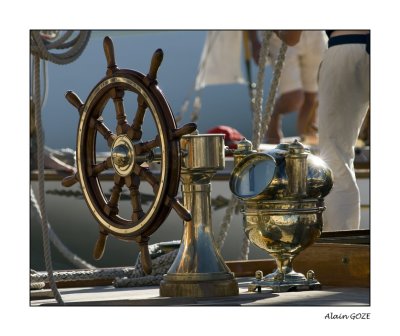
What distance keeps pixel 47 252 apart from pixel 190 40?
9.29 metres

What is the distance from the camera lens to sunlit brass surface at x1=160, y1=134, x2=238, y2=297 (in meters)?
2.73

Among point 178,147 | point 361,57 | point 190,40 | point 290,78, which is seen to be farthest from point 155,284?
point 190,40

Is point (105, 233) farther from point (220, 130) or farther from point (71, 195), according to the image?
point (71, 195)

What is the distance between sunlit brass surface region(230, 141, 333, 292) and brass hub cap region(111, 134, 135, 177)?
22 centimetres

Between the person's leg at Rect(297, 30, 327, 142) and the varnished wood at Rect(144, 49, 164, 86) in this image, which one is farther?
the person's leg at Rect(297, 30, 327, 142)

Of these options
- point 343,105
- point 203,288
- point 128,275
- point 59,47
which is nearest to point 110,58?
point 203,288

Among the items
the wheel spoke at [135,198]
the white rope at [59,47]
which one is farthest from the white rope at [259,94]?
the wheel spoke at [135,198]

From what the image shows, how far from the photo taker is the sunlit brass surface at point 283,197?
2.71 metres

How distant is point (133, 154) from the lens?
8.95ft

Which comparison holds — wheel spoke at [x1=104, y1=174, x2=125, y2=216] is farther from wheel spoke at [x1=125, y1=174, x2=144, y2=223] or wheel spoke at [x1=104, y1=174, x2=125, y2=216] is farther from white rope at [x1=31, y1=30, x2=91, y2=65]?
white rope at [x1=31, y1=30, x2=91, y2=65]

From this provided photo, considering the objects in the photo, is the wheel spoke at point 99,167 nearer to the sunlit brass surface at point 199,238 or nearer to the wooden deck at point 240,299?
the sunlit brass surface at point 199,238

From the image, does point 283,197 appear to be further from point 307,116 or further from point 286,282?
point 307,116

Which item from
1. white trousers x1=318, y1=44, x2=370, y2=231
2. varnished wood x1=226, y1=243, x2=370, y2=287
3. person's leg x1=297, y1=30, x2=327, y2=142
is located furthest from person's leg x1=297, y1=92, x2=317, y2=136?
varnished wood x1=226, y1=243, x2=370, y2=287

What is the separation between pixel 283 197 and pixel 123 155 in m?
0.36
